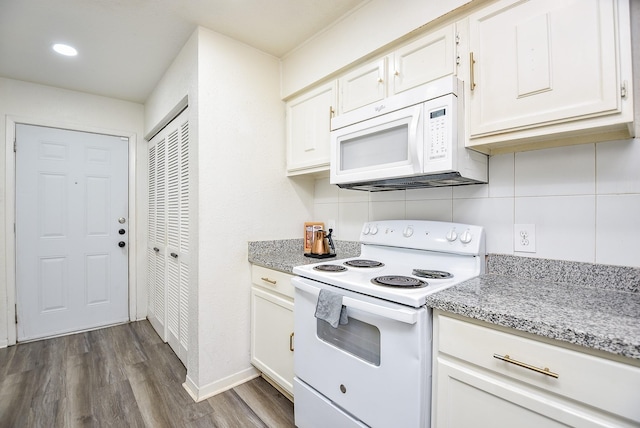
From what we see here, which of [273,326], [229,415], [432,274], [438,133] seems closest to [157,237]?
[273,326]

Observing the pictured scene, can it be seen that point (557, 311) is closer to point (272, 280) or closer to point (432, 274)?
point (432, 274)

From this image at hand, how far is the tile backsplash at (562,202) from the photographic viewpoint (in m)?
1.12

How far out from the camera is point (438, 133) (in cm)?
129

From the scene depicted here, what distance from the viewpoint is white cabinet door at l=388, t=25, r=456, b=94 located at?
1.35m

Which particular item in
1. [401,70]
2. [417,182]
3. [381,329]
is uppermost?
[401,70]

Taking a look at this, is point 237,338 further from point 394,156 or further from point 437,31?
point 437,31

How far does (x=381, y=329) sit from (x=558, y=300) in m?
0.59

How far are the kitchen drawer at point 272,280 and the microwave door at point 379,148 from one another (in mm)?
642

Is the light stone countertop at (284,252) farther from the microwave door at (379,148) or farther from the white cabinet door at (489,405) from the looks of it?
the white cabinet door at (489,405)

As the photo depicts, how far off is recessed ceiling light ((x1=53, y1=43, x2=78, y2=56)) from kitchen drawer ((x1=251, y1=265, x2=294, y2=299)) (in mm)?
2038

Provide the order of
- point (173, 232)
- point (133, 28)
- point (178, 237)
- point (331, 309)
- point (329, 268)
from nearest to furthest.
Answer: point (331, 309) < point (329, 268) < point (133, 28) < point (178, 237) < point (173, 232)

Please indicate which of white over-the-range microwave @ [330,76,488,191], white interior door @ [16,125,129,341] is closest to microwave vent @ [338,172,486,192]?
white over-the-range microwave @ [330,76,488,191]

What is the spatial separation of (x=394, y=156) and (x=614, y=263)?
949 mm

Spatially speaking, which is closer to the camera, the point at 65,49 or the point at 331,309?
the point at 331,309
